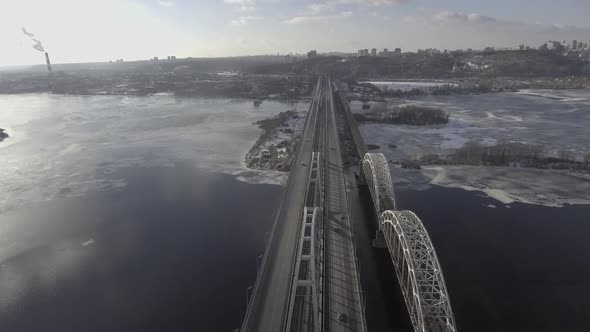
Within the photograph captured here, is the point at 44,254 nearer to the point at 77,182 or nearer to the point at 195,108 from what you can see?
the point at 77,182

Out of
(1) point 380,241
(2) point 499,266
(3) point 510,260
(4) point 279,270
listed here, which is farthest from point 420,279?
(3) point 510,260

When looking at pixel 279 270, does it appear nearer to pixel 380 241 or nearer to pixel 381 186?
pixel 380 241

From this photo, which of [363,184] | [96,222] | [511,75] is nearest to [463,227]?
[363,184]

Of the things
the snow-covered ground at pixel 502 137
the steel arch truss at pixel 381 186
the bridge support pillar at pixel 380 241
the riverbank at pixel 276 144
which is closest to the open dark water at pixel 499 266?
the bridge support pillar at pixel 380 241

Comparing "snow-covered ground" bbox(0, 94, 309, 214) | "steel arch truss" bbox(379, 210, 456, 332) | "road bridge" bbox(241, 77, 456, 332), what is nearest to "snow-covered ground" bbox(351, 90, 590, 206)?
"road bridge" bbox(241, 77, 456, 332)

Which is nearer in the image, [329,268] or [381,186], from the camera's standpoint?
[329,268]

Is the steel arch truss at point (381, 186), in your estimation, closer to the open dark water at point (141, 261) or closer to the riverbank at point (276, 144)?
the open dark water at point (141, 261)

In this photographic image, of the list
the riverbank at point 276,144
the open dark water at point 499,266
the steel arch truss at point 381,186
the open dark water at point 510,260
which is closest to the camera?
the open dark water at point 499,266

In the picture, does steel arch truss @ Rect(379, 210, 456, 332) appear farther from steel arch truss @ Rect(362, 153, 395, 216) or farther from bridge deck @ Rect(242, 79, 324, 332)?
bridge deck @ Rect(242, 79, 324, 332)
